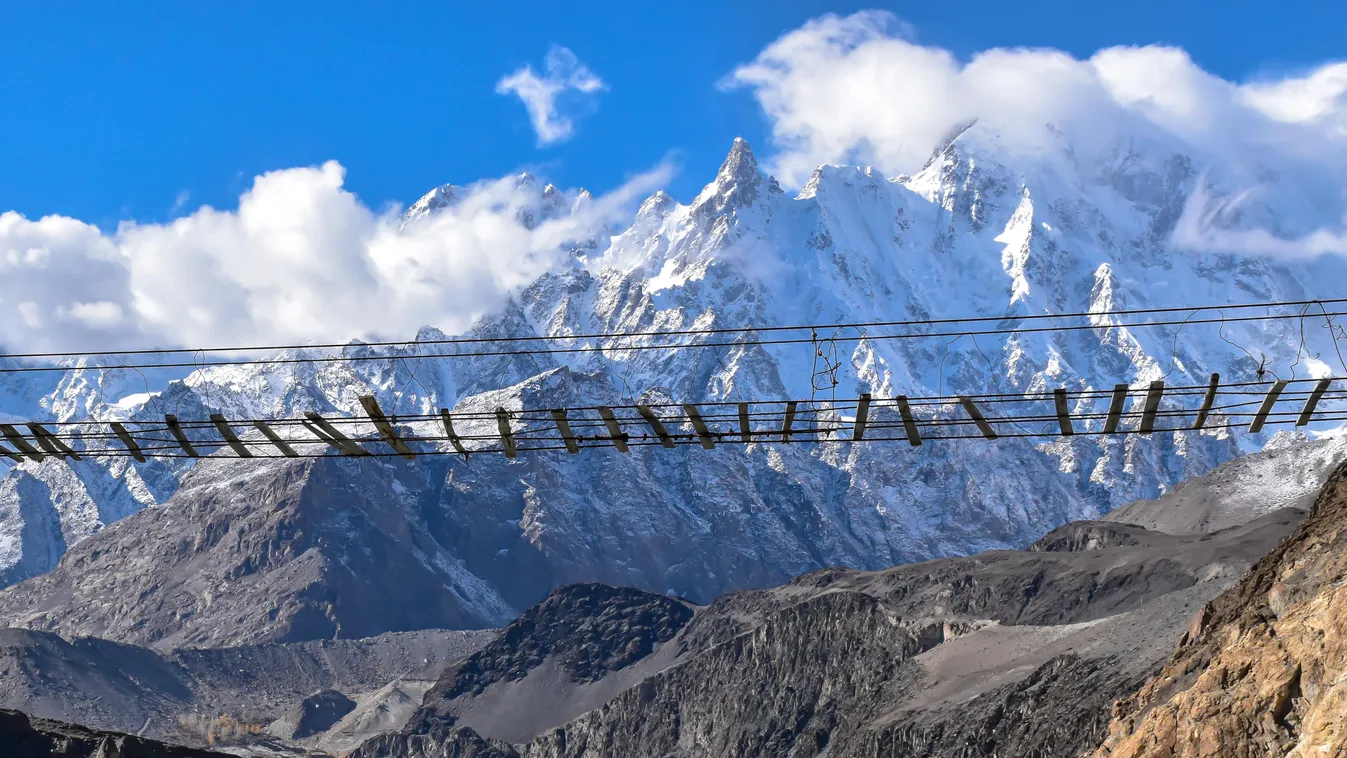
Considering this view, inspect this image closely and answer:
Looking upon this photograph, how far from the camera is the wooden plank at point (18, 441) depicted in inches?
1283

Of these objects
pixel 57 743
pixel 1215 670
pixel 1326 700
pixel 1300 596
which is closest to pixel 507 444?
pixel 1326 700

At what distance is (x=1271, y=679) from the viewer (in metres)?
60.4

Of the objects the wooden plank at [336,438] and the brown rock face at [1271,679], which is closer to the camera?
the wooden plank at [336,438]

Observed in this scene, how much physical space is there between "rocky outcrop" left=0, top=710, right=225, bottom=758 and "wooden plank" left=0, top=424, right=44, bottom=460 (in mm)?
112051

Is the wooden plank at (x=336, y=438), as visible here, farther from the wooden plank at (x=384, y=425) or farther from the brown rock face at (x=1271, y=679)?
the brown rock face at (x=1271, y=679)

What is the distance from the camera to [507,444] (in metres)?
33.1

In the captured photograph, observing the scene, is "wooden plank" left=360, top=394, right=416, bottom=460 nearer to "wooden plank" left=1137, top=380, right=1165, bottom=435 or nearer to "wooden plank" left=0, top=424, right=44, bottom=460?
"wooden plank" left=0, top=424, right=44, bottom=460

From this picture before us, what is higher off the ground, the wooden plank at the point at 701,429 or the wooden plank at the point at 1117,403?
the wooden plank at the point at 701,429

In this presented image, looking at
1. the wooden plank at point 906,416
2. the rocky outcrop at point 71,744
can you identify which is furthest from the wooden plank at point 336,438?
the rocky outcrop at point 71,744

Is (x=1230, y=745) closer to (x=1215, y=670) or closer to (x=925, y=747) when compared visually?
(x=1215, y=670)

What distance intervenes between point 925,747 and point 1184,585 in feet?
173

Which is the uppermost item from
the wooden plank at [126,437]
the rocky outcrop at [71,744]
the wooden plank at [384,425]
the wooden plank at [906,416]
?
the rocky outcrop at [71,744]

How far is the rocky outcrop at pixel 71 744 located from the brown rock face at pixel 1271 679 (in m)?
86.1

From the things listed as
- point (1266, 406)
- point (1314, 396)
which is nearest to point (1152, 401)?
point (1266, 406)
